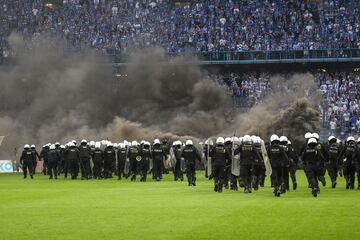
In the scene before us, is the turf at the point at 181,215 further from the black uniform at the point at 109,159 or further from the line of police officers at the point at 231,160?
the black uniform at the point at 109,159

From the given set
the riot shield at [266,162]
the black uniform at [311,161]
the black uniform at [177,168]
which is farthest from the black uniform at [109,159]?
the black uniform at [311,161]

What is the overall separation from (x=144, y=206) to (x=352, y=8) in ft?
155

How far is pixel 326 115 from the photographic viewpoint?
57.6 meters

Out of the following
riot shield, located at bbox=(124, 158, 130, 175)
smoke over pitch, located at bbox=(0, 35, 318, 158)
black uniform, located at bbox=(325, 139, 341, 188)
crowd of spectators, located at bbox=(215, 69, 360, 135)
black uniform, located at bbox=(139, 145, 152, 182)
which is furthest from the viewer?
smoke over pitch, located at bbox=(0, 35, 318, 158)

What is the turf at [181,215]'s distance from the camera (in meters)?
16.1

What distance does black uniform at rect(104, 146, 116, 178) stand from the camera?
43344 millimetres

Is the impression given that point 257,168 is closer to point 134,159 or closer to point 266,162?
point 266,162

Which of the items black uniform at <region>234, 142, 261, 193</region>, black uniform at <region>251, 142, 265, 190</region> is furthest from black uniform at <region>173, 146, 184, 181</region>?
black uniform at <region>234, 142, 261, 193</region>

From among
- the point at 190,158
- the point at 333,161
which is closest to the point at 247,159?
the point at 333,161

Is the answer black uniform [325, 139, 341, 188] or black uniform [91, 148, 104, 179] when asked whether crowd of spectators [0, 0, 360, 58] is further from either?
black uniform [325, 139, 341, 188]

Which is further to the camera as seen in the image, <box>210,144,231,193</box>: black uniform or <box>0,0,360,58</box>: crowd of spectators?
<box>0,0,360,58</box>: crowd of spectators

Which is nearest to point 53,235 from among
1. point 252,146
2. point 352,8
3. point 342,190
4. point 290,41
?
point 252,146

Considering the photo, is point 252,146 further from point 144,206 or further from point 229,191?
point 144,206

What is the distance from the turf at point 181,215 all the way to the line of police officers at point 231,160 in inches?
39.3
